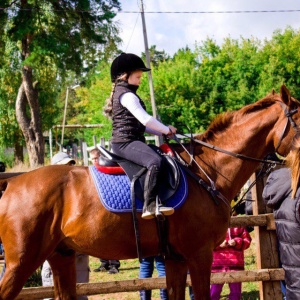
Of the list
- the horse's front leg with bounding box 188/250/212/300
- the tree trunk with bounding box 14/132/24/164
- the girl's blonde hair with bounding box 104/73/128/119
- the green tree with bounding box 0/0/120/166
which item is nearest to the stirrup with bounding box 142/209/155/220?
the horse's front leg with bounding box 188/250/212/300

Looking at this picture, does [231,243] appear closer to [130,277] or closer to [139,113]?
[139,113]

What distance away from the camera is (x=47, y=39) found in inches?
846

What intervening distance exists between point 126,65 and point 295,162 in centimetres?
178

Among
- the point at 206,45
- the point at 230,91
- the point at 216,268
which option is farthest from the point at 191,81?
the point at 216,268

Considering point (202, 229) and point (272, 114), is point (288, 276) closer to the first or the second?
point (202, 229)

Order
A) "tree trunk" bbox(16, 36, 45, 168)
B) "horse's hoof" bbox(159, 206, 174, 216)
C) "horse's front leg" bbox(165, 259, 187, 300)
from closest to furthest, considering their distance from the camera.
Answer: "horse's hoof" bbox(159, 206, 174, 216) < "horse's front leg" bbox(165, 259, 187, 300) < "tree trunk" bbox(16, 36, 45, 168)

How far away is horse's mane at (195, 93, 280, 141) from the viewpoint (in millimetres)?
5258

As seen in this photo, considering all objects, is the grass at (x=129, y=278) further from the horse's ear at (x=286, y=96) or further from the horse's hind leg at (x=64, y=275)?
the horse's ear at (x=286, y=96)

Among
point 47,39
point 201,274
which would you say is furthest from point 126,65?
point 47,39

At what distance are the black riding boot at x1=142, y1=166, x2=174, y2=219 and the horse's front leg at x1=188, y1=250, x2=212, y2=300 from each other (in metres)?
0.52

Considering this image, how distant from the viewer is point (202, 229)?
4887 mm

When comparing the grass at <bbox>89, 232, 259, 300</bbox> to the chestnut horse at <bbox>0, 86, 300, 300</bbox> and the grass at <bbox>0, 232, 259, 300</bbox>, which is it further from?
the chestnut horse at <bbox>0, 86, 300, 300</bbox>

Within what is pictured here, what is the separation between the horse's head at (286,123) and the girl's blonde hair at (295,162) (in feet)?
0.31

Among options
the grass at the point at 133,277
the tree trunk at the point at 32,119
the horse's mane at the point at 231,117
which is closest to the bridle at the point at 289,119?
the horse's mane at the point at 231,117
